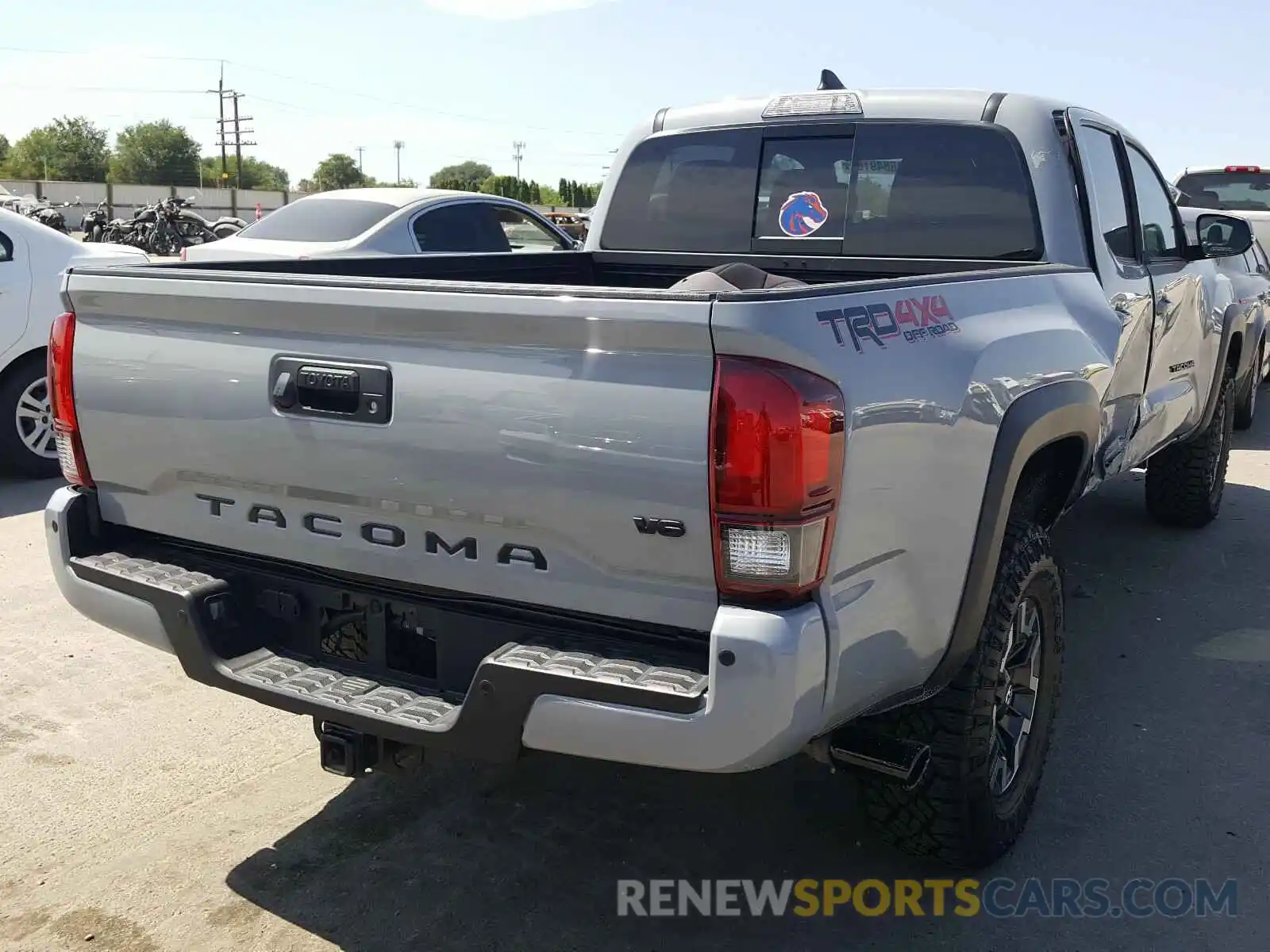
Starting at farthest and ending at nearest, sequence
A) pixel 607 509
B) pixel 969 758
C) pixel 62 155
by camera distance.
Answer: pixel 62 155 → pixel 969 758 → pixel 607 509

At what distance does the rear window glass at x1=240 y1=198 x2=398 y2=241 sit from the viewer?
928 centimetres

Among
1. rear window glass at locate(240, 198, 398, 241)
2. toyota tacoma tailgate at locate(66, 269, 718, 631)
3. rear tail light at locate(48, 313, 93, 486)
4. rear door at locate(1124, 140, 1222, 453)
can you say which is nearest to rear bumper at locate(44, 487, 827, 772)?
toyota tacoma tailgate at locate(66, 269, 718, 631)

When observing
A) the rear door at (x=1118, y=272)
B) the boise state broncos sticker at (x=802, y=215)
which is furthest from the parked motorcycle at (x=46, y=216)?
the rear door at (x=1118, y=272)

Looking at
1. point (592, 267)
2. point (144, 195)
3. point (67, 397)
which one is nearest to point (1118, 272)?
point (592, 267)

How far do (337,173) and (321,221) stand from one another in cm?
12443

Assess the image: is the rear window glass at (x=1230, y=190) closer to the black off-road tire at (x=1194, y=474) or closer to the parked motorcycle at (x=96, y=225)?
the black off-road tire at (x=1194, y=474)

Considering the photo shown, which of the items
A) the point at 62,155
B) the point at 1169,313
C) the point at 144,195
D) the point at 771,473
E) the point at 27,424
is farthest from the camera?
the point at 62,155

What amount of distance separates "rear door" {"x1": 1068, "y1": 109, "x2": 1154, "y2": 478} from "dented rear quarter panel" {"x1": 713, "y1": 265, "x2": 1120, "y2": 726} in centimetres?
125

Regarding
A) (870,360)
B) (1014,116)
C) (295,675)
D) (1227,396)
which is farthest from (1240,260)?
(295,675)

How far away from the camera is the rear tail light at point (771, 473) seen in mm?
2236

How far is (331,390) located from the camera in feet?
8.71

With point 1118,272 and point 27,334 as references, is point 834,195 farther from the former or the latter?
point 27,334

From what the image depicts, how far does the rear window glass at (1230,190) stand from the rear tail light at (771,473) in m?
13.3

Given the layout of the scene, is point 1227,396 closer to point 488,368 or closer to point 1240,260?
point 1240,260
